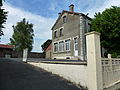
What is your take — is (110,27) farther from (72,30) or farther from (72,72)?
(72,72)

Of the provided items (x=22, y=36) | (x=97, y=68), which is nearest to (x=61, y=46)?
(x=22, y=36)

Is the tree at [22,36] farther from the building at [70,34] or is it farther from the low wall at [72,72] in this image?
the low wall at [72,72]

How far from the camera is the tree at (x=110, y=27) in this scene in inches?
530

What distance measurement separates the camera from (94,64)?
5250 mm

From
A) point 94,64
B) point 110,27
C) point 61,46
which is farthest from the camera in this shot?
point 61,46

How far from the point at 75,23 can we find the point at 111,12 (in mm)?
5838

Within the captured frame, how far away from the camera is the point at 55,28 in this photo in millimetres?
23125

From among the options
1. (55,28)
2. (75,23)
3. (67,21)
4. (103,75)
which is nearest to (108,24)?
(75,23)

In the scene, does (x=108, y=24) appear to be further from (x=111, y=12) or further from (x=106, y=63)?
(x=106, y=63)

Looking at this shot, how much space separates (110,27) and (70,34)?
22.6 ft

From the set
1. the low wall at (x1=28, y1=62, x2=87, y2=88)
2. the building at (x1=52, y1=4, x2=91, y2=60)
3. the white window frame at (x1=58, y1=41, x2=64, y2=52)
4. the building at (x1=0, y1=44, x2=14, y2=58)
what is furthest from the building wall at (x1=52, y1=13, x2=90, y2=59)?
the building at (x1=0, y1=44, x2=14, y2=58)

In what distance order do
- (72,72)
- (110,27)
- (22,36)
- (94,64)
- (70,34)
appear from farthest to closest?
(22,36)
(70,34)
(110,27)
(72,72)
(94,64)

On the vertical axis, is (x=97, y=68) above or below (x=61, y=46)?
below

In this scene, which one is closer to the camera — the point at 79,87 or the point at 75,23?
the point at 79,87
